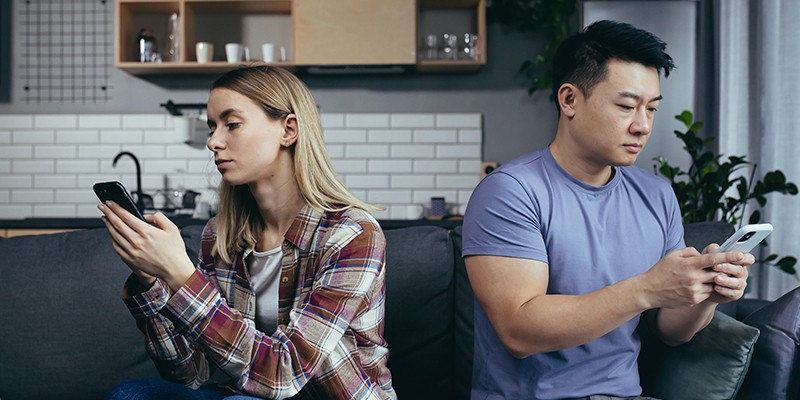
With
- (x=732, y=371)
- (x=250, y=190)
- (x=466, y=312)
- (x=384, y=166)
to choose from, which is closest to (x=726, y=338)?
(x=732, y=371)

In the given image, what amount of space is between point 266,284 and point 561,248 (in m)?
0.62

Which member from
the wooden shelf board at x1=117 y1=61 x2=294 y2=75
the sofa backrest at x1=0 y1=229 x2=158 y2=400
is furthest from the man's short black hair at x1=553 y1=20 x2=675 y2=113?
the wooden shelf board at x1=117 y1=61 x2=294 y2=75

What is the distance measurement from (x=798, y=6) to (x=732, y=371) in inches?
71.2

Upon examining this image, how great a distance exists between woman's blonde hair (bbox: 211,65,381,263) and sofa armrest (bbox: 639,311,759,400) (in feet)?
2.40

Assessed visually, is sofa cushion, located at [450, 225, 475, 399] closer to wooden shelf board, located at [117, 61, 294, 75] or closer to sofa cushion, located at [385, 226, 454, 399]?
sofa cushion, located at [385, 226, 454, 399]

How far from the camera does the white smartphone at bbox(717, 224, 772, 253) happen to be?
3.82ft

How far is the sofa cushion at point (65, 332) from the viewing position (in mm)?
1846

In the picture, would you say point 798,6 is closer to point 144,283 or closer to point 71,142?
point 144,283

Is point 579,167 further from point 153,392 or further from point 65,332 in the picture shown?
point 65,332

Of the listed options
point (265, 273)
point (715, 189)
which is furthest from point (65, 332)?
point (715, 189)

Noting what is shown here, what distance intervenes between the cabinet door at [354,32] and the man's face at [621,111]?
2.63 m

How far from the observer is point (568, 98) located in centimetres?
155

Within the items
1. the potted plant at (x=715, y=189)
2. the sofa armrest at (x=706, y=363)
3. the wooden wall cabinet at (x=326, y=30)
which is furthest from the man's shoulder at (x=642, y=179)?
the wooden wall cabinet at (x=326, y=30)

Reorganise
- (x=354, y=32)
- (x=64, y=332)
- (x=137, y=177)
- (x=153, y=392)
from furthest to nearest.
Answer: (x=137, y=177) → (x=354, y=32) → (x=64, y=332) → (x=153, y=392)
